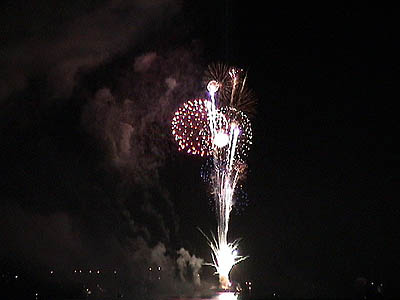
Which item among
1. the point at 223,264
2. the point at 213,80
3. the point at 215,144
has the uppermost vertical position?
the point at 213,80

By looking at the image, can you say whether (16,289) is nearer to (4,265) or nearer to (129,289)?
(4,265)

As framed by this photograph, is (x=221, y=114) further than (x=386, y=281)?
No

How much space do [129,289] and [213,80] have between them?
80338 mm

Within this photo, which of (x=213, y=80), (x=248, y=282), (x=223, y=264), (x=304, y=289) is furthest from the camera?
(x=248, y=282)

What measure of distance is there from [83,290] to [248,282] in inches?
1622

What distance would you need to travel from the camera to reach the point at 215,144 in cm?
2736

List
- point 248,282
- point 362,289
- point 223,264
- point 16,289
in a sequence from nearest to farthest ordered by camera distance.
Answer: point 362,289 → point 223,264 → point 16,289 → point 248,282

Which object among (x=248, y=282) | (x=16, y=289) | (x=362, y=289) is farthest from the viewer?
(x=248, y=282)

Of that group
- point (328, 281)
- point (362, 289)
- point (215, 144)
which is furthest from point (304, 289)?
point (362, 289)

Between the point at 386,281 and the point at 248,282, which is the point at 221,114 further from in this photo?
the point at 248,282

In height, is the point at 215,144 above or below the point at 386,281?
below

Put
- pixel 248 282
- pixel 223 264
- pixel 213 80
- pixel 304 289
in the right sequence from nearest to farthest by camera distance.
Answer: pixel 213 80
pixel 223 264
pixel 304 289
pixel 248 282

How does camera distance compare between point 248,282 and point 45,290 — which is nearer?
point 45,290

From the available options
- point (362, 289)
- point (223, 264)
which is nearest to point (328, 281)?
point (223, 264)
